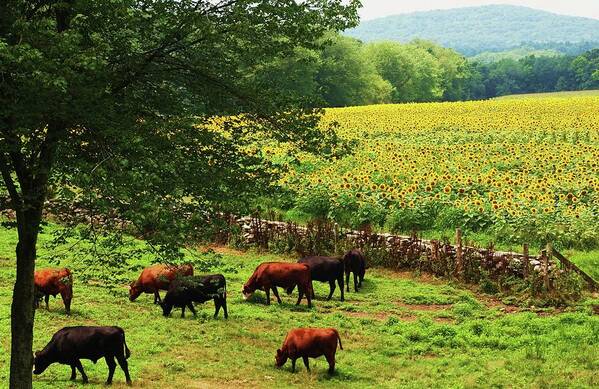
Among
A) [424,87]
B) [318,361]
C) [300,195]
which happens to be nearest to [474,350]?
[318,361]

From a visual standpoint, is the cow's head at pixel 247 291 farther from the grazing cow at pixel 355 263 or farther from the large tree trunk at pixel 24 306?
the large tree trunk at pixel 24 306

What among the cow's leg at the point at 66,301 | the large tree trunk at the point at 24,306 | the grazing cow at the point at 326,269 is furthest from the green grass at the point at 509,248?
the large tree trunk at the point at 24,306

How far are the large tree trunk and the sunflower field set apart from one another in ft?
20.4

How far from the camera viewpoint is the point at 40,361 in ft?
41.5

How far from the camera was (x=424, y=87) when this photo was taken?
412 feet

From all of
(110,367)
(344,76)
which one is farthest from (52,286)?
(344,76)

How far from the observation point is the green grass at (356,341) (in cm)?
1320

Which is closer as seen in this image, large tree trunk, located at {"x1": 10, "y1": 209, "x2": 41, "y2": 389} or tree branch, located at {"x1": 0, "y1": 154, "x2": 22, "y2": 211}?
tree branch, located at {"x1": 0, "y1": 154, "x2": 22, "y2": 211}

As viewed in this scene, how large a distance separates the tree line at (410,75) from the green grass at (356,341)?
27916mm

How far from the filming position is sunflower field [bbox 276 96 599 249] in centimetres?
2358

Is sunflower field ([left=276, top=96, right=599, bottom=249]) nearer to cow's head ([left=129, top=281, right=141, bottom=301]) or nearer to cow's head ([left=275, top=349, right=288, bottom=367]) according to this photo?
cow's head ([left=275, top=349, right=288, bottom=367])

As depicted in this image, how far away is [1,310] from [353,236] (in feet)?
37.6

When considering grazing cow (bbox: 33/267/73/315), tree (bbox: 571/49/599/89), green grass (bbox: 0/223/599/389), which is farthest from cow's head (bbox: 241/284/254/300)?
tree (bbox: 571/49/599/89)

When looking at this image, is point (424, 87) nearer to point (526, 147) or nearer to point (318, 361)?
point (526, 147)
